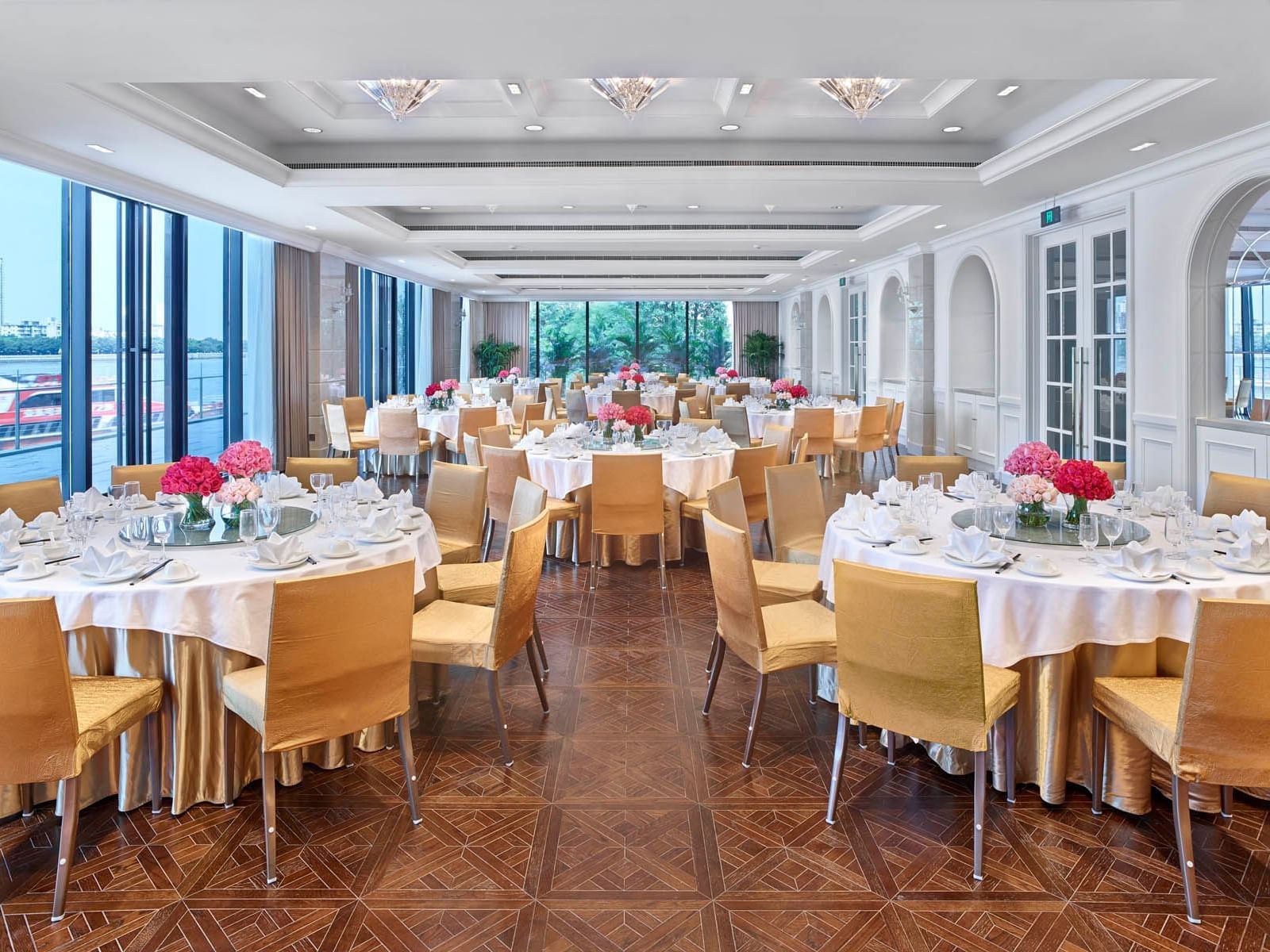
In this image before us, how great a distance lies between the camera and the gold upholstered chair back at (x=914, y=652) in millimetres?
2561

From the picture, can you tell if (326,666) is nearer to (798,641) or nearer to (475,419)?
(798,641)

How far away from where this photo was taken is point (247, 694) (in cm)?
274

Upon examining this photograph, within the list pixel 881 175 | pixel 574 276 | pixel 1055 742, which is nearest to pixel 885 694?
pixel 1055 742

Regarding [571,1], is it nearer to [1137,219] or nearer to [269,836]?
[269,836]

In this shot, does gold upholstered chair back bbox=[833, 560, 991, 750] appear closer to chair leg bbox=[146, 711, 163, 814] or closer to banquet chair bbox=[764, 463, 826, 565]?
banquet chair bbox=[764, 463, 826, 565]

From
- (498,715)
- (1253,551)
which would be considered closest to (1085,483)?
(1253,551)

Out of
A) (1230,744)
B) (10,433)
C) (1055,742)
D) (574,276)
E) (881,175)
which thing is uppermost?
(574,276)

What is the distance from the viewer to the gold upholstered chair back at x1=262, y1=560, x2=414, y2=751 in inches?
100

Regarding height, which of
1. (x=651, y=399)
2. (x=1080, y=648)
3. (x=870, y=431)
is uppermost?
(x=651, y=399)

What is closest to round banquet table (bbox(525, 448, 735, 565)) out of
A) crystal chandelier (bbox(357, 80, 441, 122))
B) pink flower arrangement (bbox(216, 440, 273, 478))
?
crystal chandelier (bbox(357, 80, 441, 122))

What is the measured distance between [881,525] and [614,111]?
A: 4.61m

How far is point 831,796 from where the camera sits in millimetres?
2924

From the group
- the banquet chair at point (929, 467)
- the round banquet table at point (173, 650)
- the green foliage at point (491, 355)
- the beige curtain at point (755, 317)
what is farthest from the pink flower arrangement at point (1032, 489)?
the beige curtain at point (755, 317)

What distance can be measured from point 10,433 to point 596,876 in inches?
256
